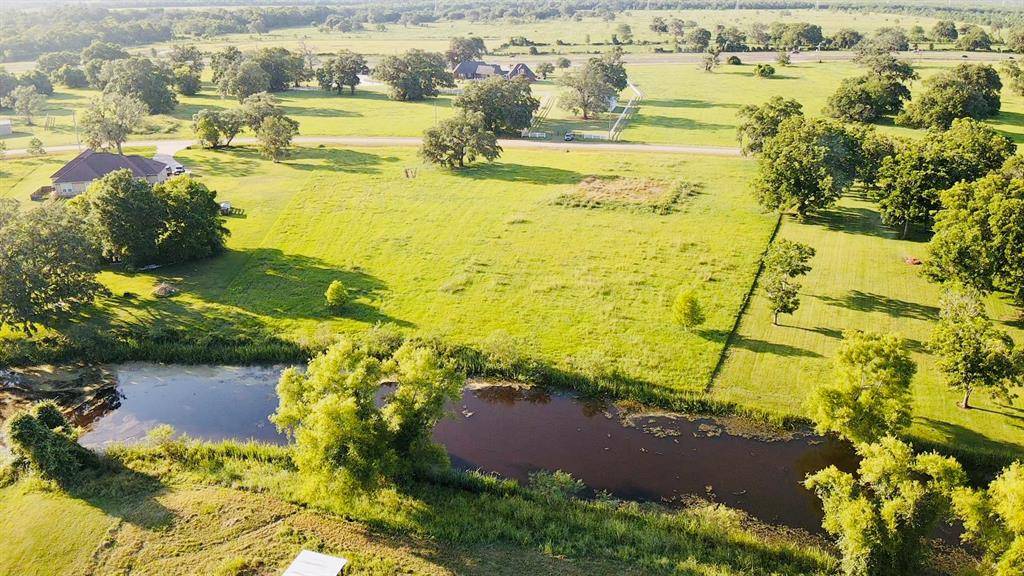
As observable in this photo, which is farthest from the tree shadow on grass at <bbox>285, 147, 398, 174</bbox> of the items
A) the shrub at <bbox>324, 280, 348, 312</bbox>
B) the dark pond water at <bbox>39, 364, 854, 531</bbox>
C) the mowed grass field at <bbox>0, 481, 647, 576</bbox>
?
the mowed grass field at <bbox>0, 481, 647, 576</bbox>

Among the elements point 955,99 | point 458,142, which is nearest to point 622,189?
point 458,142

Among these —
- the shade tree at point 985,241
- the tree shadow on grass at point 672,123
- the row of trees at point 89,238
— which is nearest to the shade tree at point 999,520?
the shade tree at point 985,241

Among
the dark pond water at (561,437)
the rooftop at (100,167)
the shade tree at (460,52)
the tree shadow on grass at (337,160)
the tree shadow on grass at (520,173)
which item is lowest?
the dark pond water at (561,437)

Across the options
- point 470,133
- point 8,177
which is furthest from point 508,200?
point 8,177

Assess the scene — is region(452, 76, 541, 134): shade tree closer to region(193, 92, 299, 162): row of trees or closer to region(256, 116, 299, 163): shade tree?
region(256, 116, 299, 163): shade tree

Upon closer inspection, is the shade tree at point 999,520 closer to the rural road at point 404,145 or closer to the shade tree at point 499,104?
the rural road at point 404,145

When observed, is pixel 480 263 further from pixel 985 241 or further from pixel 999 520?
pixel 999 520
